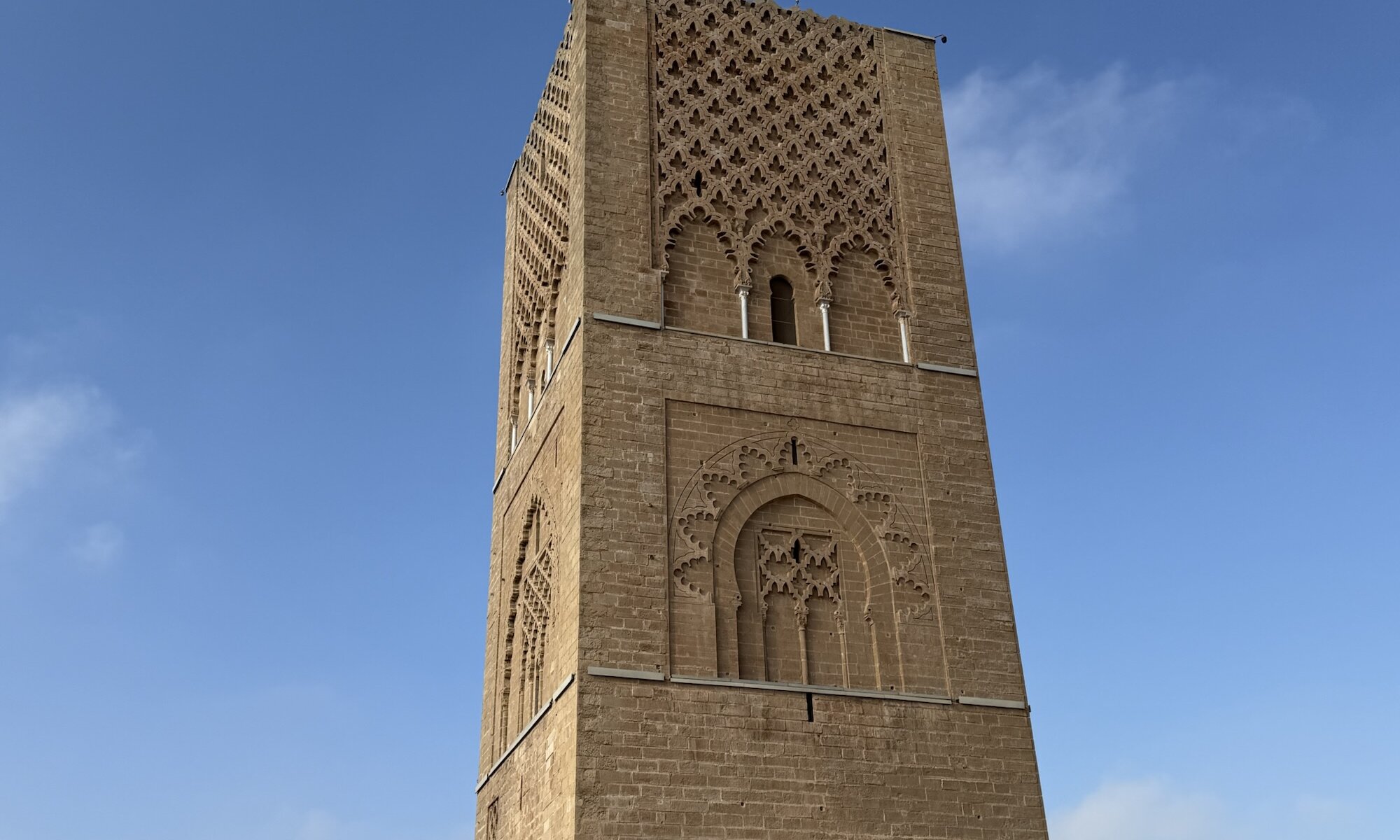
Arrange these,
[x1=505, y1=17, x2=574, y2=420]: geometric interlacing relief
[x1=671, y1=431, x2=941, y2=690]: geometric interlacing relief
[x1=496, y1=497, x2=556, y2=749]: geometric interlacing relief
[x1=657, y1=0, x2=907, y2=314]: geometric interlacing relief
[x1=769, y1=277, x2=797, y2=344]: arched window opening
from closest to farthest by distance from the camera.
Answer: [x1=671, y1=431, x2=941, y2=690]: geometric interlacing relief
[x1=496, y1=497, x2=556, y2=749]: geometric interlacing relief
[x1=769, y1=277, x2=797, y2=344]: arched window opening
[x1=657, y1=0, x2=907, y2=314]: geometric interlacing relief
[x1=505, y1=17, x2=574, y2=420]: geometric interlacing relief

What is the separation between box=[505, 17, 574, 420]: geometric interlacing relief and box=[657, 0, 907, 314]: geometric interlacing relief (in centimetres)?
120

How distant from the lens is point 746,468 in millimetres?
12695

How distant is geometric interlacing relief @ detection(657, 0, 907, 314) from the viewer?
1410 centimetres

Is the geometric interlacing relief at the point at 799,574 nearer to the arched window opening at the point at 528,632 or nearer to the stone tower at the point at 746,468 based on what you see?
the stone tower at the point at 746,468

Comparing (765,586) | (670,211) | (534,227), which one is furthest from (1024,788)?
(534,227)

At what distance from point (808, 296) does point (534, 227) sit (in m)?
3.58

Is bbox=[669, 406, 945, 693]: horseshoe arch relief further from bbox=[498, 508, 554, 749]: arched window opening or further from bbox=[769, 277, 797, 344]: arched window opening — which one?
bbox=[498, 508, 554, 749]: arched window opening

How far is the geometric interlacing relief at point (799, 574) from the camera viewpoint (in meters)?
11.9

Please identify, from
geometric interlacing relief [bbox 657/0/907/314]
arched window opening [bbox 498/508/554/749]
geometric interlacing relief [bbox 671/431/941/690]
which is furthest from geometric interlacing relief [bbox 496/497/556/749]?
geometric interlacing relief [bbox 657/0/907/314]

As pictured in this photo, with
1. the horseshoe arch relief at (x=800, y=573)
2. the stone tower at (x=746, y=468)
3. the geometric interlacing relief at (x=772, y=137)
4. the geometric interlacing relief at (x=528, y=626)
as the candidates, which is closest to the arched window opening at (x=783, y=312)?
the stone tower at (x=746, y=468)

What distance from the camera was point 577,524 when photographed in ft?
39.0

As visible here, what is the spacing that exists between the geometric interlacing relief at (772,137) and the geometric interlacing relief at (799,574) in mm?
1972

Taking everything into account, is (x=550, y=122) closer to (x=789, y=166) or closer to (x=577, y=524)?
(x=789, y=166)

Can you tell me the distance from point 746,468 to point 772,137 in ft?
12.6
